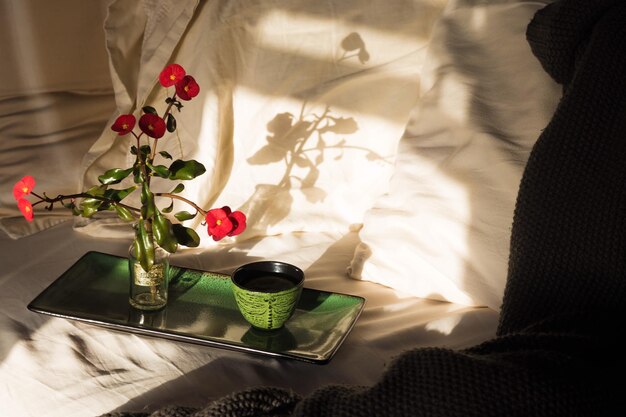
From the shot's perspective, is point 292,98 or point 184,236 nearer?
point 184,236

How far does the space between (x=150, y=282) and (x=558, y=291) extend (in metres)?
0.52

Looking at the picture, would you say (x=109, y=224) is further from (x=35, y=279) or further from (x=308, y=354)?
(x=308, y=354)

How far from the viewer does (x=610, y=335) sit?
90 cm

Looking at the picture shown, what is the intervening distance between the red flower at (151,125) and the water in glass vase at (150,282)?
0.51 feet

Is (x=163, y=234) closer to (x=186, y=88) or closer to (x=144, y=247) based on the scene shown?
(x=144, y=247)

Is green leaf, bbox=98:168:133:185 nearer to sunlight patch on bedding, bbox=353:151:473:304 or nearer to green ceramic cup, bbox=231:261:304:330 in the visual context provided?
green ceramic cup, bbox=231:261:304:330

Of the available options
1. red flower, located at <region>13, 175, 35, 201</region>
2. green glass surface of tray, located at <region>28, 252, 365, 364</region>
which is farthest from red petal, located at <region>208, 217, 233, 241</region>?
red flower, located at <region>13, 175, 35, 201</region>

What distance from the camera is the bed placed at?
100 cm

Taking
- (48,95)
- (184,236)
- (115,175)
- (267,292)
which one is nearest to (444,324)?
(267,292)

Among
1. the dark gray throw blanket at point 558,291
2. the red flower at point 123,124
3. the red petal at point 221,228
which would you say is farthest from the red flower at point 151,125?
the dark gray throw blanket at point 558,291

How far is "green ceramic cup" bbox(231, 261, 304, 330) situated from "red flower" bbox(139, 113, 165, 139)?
0.67 ft

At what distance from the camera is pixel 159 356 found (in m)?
1.00

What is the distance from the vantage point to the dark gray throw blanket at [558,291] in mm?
784

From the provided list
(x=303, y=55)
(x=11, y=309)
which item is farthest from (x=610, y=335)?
(x=11, y=309)
